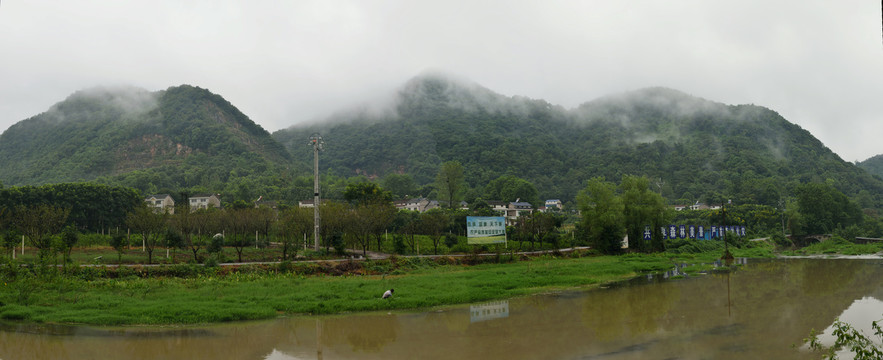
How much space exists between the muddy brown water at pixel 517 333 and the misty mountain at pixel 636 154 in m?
98.5

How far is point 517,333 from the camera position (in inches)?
637

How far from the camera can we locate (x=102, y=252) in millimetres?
32938

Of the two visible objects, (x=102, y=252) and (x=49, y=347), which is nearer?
(x=49, y=347)

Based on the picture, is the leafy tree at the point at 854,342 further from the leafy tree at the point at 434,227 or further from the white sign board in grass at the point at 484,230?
the leafy tree at the point at 434,227

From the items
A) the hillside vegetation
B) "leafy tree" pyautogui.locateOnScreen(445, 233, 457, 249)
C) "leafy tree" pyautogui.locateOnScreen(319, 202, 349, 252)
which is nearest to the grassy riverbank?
"leafy tree" pyautogui.locateOnScreen(319, 202, 349, 252)

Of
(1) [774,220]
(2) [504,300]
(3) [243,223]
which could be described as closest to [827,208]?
(1) [774,220]

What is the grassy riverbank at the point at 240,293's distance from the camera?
17.8 m

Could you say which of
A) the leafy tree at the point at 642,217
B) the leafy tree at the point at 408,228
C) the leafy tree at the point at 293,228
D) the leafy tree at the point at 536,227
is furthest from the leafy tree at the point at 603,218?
the leafy tree at the point at 293,228

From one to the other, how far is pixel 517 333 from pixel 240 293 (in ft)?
39.0

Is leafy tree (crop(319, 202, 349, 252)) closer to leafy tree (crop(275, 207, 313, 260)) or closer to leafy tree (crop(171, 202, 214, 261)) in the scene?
leafy tree (crop(275, 207, 313, 260))

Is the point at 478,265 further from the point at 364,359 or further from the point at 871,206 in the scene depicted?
the point at 871,206

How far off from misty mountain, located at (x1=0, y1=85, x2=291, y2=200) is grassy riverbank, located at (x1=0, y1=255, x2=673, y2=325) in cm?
9197

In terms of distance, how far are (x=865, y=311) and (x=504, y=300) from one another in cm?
1371

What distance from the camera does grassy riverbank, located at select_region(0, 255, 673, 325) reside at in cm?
1778
